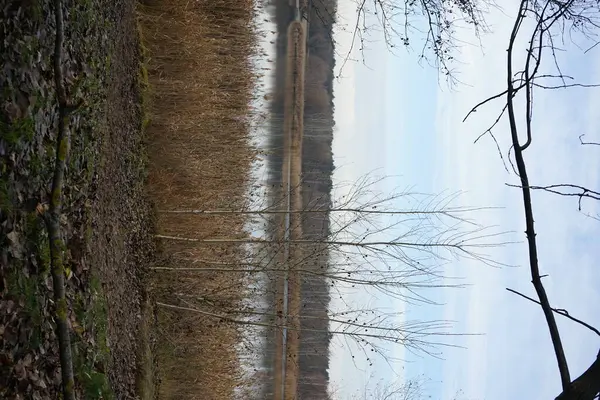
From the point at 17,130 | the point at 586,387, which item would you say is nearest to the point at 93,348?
the point at 17,130

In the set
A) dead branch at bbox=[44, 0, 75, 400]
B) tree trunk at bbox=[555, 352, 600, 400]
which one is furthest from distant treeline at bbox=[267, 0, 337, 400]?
tree trunk at bbox=[555, 352, 600, 400]

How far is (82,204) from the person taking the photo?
3.81 meters

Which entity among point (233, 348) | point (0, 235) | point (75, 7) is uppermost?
point (75, 7)

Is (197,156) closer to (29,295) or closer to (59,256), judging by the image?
(29,295)

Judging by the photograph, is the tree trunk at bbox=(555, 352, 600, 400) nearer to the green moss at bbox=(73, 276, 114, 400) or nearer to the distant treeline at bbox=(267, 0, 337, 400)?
the green moss at bbox=(73, 276, 114, 400)

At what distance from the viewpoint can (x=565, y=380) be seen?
1.59 meters

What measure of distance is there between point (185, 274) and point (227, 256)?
1.70 ft

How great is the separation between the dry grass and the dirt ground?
41 cm

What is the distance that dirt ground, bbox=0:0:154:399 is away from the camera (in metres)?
2.78

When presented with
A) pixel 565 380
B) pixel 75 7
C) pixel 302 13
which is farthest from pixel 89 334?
pixel 302 13

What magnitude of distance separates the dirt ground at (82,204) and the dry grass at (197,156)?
1.35 feet

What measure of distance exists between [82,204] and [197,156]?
2.78m

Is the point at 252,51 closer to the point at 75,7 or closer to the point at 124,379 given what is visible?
the point at 75,7

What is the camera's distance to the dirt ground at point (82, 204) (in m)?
2.78
